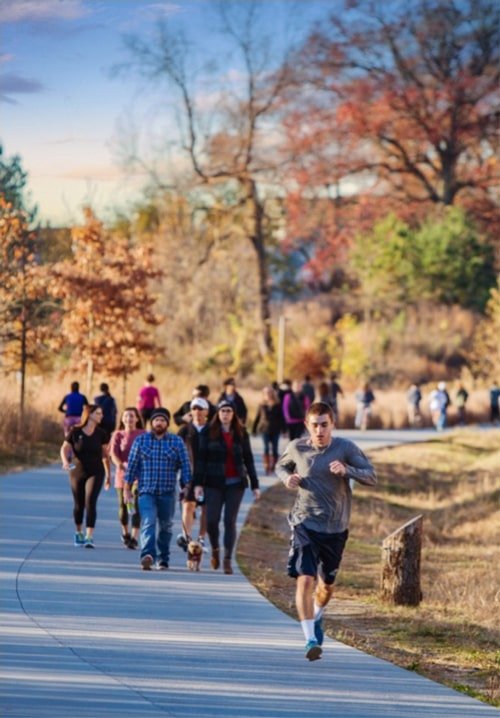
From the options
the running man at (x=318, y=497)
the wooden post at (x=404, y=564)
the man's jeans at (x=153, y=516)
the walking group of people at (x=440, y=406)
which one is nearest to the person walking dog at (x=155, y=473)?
the man's jeans at (x=153, y=516)

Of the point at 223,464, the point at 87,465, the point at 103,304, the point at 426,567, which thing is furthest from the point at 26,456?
the point at 223,464

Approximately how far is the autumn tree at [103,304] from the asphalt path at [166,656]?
865 inches

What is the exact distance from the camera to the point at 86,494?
49.6 ft

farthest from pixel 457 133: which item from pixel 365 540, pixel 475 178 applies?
pixel 365 540

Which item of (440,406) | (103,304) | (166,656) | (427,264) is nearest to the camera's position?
(166,656)

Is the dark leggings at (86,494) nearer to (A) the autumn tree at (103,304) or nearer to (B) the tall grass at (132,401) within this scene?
(B) the tall grass at (132,401)

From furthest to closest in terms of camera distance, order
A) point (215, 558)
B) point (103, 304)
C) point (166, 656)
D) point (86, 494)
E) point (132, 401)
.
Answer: point (132, 401), point (103, 304), point (86, 494), point (215, 558), point (166, 656)

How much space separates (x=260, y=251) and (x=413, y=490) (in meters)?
28.7

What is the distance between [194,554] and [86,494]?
1.56 meters

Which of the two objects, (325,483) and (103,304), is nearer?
(325,483)

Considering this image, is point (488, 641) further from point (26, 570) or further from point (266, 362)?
point (266, 362)

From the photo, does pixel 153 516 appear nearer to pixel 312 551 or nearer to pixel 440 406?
pixel 312 551

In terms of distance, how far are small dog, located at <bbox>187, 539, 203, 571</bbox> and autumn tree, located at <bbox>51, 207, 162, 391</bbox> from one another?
2149 centimetres

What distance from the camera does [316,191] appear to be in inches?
2451
